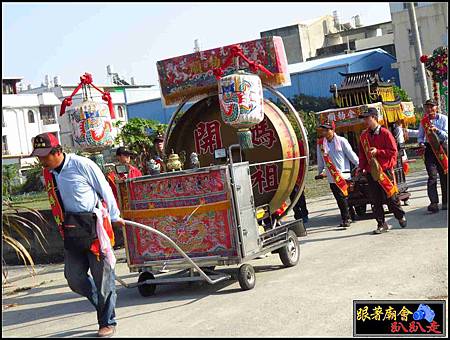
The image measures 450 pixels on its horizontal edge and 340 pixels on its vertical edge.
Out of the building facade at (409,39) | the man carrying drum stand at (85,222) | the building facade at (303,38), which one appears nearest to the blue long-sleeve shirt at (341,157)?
the man carrying drum stand at (85,222)

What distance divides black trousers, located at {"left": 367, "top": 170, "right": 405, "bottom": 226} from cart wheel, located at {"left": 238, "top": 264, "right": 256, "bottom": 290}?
323 cm

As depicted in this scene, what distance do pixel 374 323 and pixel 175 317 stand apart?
209 cm

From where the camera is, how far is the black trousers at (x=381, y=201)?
1081cm

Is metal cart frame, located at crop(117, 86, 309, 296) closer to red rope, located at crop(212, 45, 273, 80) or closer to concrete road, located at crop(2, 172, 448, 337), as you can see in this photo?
concrete road, located at crop(2, 172, 448, 337)

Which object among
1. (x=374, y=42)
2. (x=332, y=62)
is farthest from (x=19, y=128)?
(x=374, y=42)

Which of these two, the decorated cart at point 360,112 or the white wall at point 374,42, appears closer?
the decorated cart at point 360,112

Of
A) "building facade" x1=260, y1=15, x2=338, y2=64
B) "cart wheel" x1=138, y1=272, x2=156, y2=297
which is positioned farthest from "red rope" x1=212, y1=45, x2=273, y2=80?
"building facade" x1=260, y1=15, x2=338, y2=64

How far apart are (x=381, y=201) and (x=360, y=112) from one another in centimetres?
237

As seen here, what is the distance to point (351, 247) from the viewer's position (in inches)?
392

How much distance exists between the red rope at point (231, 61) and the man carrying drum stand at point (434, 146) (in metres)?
4.02

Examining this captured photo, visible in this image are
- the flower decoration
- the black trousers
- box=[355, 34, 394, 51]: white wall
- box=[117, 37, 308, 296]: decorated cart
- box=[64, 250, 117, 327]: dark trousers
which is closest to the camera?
box=[64, 250, 117, 327]: dark trousers

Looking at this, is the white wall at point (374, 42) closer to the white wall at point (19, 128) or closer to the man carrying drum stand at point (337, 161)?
the white wall at point (19, 128)

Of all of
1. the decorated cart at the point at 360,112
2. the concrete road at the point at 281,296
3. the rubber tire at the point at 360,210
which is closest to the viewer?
the concrete road at the point at 281,296

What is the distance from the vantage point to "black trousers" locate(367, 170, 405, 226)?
35.5 ft
